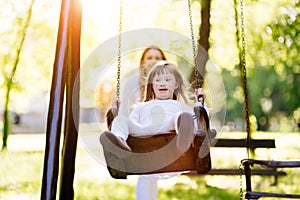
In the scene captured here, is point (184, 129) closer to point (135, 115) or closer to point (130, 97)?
point (135, 115)

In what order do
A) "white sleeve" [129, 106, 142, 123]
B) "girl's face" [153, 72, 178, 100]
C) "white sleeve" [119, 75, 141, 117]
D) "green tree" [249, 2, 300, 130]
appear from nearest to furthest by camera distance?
"white sleeve" [129, 106, 142, 123], "girl's face" [153, 72, 178, 100], "white sleeve" [119, 75, 141, 117], "green tree" [249, 2, 300, 130]

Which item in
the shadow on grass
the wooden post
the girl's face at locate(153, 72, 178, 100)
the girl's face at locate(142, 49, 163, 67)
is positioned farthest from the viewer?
the shadow on grass

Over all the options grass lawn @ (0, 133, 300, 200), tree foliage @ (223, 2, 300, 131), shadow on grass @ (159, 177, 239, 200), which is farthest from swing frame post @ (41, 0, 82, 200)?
tree foliage @ (223, 2, 300, 131)

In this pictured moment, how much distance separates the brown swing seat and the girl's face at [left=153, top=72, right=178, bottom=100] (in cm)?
46

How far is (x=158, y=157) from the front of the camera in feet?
9.72

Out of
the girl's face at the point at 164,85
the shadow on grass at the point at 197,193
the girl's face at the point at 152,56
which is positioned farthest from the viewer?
the shadow on grass at the point at 197,193

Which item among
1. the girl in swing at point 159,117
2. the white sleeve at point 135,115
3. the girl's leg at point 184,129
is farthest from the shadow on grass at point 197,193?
the girl's leg at point 184,129

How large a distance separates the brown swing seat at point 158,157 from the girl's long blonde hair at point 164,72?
18.2 inches

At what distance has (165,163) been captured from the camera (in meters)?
2.99

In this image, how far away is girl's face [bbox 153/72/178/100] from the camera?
339 cm

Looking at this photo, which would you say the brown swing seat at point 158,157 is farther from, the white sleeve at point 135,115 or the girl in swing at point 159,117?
the white sleeve at point 135,115

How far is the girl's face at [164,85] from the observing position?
11.1ft

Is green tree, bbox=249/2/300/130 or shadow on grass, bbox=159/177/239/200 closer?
shadow on grass, bbox=159/177/239/200

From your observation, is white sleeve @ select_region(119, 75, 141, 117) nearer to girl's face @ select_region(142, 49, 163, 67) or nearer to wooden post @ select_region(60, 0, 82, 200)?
girl's face @ select_region(142, 49, 163, 67)
